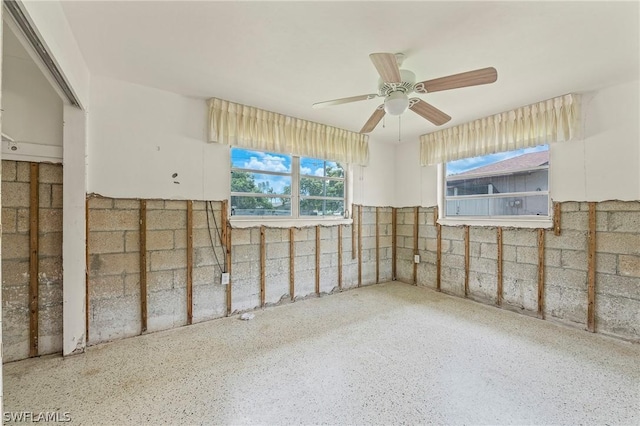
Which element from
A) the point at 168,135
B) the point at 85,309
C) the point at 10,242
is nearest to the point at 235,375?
the point at 85,309

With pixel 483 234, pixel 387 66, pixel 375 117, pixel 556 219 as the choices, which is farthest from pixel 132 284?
pixel 556 219

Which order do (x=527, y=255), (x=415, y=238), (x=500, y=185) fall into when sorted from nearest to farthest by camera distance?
1. (x=527, y=255)
2. (x=500, y=185)
3. (x=415, y=238)

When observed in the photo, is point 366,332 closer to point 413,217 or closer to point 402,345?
point 402,345

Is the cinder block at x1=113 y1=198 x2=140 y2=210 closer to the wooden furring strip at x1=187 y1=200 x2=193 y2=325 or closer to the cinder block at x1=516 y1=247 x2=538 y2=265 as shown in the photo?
the wooden furring strip at x1=187 y1=200 x2=193 y2=325

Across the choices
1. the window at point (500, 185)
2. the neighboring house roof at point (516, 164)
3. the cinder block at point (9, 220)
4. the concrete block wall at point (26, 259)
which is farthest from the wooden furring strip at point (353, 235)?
the cinder block at point (9, 220)

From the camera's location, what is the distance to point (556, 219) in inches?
124

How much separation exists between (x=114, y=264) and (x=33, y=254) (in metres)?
0.57

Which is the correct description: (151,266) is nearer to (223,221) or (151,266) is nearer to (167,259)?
(167,259)

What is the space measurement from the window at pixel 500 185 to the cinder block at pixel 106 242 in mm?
4179

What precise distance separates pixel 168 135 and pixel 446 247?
3.91 meters

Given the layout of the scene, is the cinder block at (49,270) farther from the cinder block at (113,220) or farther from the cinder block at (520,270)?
the cinder block at (520,270)

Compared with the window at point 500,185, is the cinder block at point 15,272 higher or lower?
lower

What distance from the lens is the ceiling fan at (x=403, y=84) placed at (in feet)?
6.34

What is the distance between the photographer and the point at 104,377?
2.18 meters
